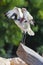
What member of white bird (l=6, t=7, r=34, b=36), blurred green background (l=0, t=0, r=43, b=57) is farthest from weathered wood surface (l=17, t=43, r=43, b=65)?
blurred green background (l=0, t=0, r=43, b=57)

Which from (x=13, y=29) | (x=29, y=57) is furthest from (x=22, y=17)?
(x=13, y=29)

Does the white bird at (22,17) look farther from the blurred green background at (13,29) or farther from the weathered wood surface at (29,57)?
the blurred green background at (13,29)

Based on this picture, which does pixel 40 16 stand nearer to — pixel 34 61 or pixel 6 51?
pixel 6 51

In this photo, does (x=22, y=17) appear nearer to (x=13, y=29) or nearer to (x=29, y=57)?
(x=29, y=57)

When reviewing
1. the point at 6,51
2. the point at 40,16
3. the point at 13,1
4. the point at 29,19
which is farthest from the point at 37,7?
the point at 29,19

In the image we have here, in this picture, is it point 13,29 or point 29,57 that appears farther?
point 13,29

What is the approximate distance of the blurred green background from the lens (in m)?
2.14

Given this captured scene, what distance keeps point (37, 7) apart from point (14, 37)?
1.14 ft

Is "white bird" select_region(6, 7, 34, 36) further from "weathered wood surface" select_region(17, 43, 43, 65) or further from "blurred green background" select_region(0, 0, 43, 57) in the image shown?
"blurred green background" select_region(0, 0, 43, 57)

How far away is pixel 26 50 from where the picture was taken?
0.96 meters

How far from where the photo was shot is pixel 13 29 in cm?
220

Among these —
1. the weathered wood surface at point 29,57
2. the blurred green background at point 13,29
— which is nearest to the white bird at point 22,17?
the weathered wood surface at point 29,57

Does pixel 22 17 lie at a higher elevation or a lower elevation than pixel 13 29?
higher

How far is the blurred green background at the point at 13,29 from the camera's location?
2140 millimetres
